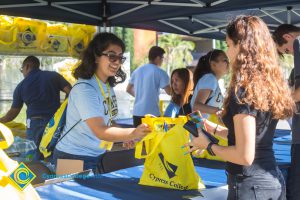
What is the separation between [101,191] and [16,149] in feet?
5.85

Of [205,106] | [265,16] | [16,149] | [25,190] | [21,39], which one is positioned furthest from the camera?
[265,16]

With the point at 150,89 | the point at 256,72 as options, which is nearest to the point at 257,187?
the point at 256,72

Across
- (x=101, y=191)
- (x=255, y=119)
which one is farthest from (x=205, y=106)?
(x=255, y=119)

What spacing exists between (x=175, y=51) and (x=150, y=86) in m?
20.9

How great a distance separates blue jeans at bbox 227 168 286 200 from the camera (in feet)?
4.54

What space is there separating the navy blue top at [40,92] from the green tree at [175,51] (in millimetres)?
19537

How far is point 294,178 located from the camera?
1980mm

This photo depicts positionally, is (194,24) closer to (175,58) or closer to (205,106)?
(205,106)

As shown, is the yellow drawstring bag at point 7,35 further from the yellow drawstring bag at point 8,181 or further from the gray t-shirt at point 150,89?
the yellow drawstring bag at point 8,181

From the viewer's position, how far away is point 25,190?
3.51 feet

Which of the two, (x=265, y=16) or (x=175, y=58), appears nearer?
(x=265, y=16)

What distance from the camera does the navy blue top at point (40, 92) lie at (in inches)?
163

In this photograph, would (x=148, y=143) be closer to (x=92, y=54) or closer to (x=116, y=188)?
(x=116, y=188)

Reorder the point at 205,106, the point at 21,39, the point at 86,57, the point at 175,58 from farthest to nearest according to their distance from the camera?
the point at 175,58 → the point at 21,39 → the point at 205,106 → the point at 86,57
